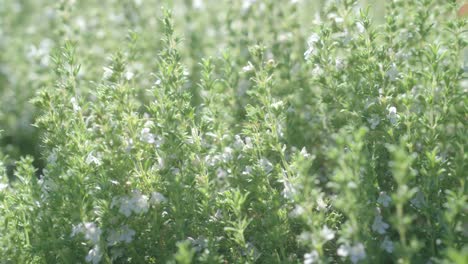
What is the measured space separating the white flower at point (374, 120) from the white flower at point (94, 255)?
1688 millimetres

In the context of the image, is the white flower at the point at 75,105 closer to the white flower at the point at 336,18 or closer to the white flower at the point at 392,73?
the white flower at the point at 336,18

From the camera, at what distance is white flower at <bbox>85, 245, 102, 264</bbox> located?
2.86 m

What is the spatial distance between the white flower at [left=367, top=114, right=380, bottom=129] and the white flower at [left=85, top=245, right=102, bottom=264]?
1.69 metres

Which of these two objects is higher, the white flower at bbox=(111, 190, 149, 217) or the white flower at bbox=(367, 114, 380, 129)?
the white flower at bbox=(367, 114, 380, 129)

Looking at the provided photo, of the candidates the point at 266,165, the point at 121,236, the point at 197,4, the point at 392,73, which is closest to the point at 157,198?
the point at 121,236

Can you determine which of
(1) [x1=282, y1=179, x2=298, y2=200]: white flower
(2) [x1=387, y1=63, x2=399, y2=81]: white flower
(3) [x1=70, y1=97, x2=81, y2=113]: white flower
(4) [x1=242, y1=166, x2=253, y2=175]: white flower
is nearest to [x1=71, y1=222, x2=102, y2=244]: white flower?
(3) [x1=70, y1=97, x2=81, y2=113]: white flower

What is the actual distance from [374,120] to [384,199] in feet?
1.58

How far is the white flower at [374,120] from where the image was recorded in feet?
10.0

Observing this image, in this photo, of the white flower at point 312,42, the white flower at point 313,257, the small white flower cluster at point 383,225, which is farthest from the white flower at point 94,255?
the white flower at point 312,42

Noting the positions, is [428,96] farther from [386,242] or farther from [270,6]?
[270,6]

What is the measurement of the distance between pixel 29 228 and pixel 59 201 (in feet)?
0.90

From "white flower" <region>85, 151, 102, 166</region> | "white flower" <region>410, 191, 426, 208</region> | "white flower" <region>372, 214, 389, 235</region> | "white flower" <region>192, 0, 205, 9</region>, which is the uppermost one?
"white flower" <region>192, 0, 205, 9</region>

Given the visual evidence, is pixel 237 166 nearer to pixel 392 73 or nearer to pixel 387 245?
pixel 387 245

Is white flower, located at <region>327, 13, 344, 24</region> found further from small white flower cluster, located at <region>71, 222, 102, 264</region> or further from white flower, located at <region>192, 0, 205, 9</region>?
white flower, located at <region>192, 0, 205, 9</region>
